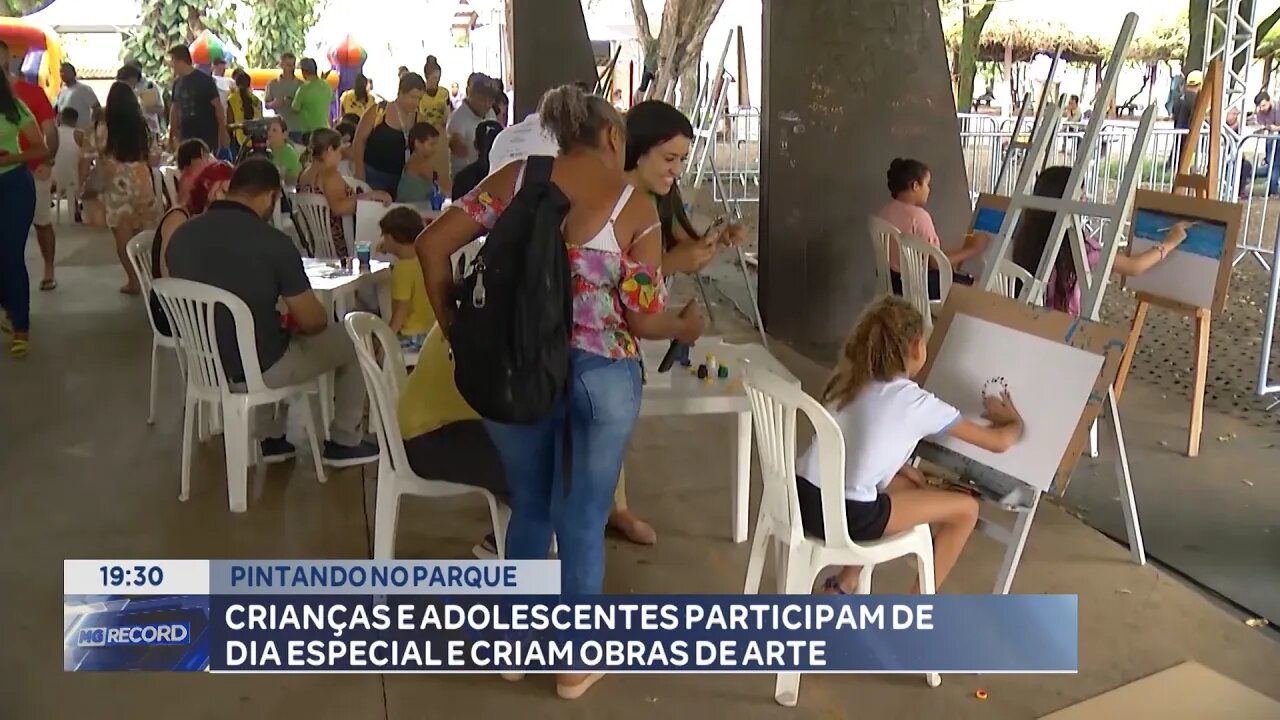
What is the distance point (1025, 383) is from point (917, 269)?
1.77 meters

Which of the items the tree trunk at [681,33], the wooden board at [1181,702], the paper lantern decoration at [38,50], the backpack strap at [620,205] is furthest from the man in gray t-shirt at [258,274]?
the paper lantern decoration at [38,50]

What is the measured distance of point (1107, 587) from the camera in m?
3.26

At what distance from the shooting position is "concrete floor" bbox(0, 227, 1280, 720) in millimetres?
2691

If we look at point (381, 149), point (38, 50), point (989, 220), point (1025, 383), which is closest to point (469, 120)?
point (381, 149)

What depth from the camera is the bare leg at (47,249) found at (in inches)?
286

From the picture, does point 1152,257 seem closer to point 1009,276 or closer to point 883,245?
point 1009,276

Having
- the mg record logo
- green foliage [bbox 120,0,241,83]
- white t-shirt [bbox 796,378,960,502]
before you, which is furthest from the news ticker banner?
green foliage [bbox 120,0,241,83]

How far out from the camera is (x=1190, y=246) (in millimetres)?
3996

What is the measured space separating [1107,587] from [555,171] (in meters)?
2.16

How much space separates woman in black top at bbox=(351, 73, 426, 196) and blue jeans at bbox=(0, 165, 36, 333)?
198cm

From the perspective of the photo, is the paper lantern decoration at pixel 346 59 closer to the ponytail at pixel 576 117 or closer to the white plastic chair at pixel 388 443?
the white plastic chair at pixel 388 443

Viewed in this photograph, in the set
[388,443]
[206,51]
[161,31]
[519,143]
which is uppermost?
[161,31]

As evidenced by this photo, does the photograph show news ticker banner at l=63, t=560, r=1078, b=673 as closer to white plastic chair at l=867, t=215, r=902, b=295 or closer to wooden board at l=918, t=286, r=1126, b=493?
wooden board at l=918, t=286, r=1126, b=493

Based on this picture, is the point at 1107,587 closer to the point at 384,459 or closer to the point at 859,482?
the point at 859,482
